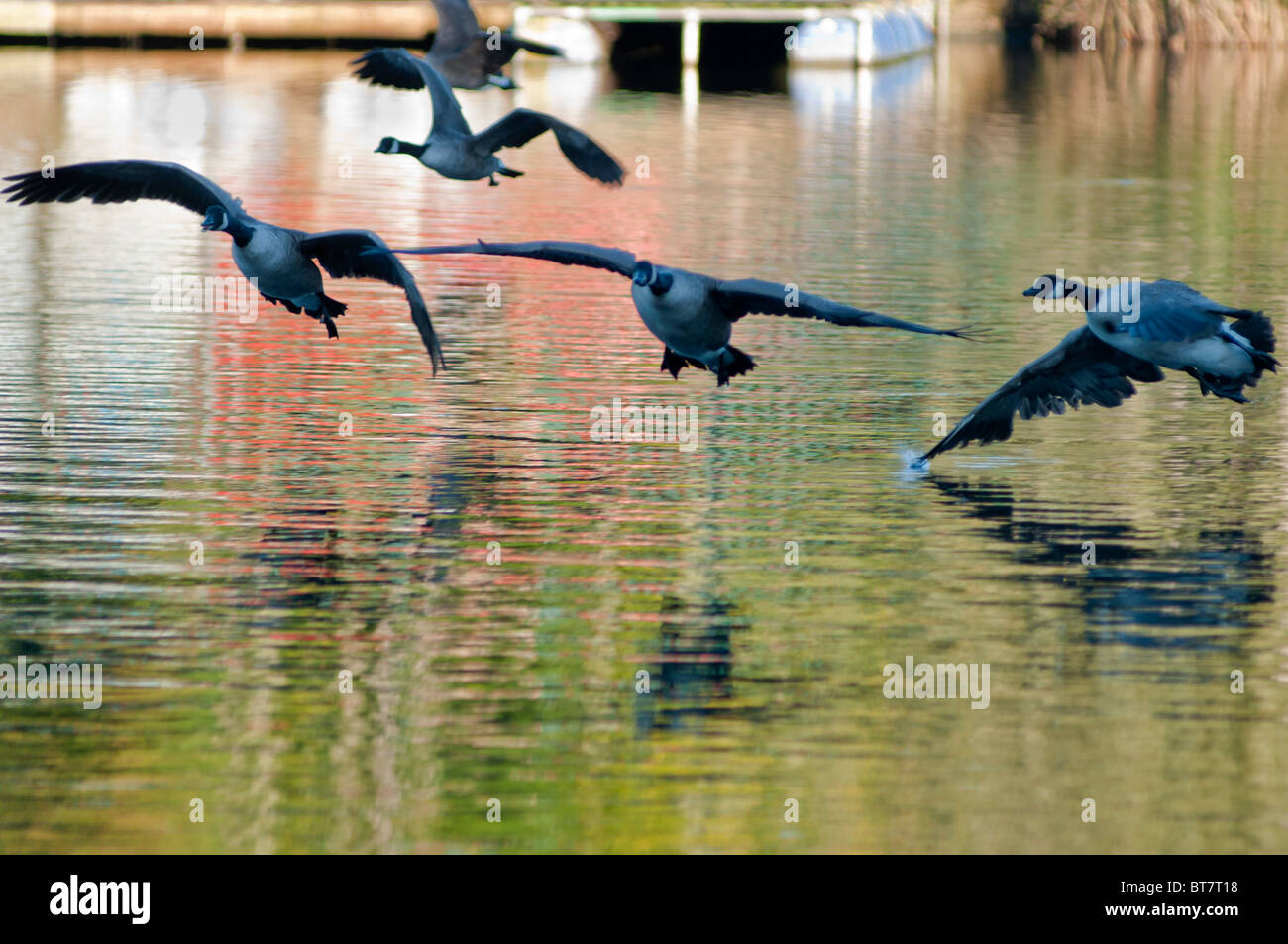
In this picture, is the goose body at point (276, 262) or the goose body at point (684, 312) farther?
the goose body at point (276, 262)

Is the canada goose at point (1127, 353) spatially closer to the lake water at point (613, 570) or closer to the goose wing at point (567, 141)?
the lake water at point (613, 570)

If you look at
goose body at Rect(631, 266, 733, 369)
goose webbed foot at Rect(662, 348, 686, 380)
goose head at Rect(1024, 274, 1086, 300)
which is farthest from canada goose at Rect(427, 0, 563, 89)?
goose head at Rect(1024, 274, 1086, 300)

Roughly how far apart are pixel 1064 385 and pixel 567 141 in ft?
13.1

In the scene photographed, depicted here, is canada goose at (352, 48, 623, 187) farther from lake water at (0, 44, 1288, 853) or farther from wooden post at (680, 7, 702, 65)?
wooden post at (680, 7, 702, 65)

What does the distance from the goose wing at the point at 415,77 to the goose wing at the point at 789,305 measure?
310 centimetres

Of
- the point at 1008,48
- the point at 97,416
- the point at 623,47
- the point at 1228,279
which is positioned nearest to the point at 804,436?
the point at 97,416

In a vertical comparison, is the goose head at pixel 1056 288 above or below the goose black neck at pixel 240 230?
below

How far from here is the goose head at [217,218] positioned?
14328 mm

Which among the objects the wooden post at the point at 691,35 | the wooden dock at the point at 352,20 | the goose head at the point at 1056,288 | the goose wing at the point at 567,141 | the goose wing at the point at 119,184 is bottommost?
the goose head at the point at 1056,288

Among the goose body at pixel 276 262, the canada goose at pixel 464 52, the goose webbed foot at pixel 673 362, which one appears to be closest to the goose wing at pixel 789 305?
the goose webbed foot at pixel 673 362

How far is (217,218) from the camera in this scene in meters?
14.4

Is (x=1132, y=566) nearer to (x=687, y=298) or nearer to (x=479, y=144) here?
(x=687, y=298)

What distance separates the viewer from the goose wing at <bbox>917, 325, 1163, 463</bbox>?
14680mm

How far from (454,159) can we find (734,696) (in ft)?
21.9
